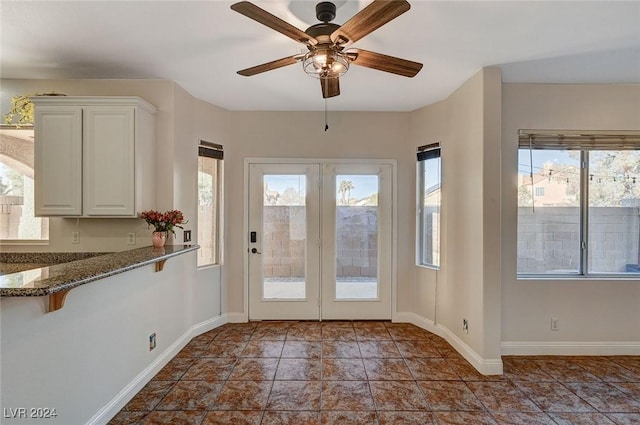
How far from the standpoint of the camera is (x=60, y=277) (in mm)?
1599

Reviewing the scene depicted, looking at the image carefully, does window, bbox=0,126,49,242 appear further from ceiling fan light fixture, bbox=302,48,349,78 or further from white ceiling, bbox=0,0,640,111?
ceiling fan light fixture, bbox=302,48,349,78

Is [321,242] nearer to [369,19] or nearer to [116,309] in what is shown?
[116,309]

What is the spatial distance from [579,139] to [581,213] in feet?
2.47

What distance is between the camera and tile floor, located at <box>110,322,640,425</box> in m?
2.19

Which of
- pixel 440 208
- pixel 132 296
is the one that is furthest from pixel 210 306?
pixel 440 208

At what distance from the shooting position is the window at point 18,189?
2936 mm

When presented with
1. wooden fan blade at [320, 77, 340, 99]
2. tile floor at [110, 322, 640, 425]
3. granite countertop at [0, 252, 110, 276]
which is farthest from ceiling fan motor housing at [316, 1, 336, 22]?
granite countertop at [0, 252, 110, 276]

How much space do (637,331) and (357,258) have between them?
9.56ft

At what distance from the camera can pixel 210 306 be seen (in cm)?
372

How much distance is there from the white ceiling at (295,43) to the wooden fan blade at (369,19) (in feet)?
1.00

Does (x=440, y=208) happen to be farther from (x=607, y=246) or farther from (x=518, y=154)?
(x=607, y=246)

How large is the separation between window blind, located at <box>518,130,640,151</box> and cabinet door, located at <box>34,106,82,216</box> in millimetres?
4190

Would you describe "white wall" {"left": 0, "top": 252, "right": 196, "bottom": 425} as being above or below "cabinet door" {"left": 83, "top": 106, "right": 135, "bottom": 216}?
below

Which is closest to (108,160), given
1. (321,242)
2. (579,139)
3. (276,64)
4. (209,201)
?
(209,201)
